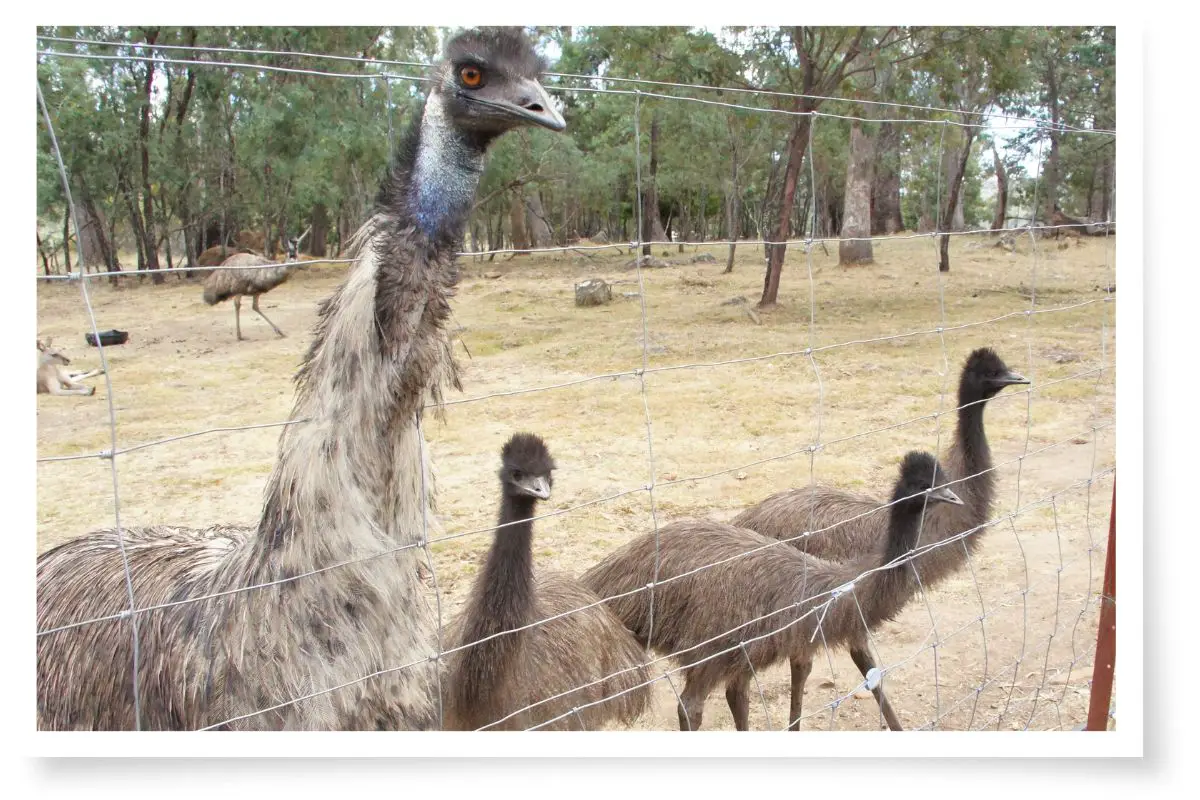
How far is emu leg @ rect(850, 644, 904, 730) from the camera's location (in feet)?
9.90

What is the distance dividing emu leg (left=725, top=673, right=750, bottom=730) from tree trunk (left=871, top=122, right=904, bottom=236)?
1023cm

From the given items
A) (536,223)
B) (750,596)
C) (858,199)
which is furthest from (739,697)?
(858,199)

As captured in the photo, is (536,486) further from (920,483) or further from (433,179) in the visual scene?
(920,483)

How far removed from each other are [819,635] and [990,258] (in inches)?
423

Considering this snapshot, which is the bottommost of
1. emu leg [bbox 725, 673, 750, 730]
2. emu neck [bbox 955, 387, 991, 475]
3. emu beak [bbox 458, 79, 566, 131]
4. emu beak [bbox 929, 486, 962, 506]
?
emu leg [bbox 725, 673, 750, 730]

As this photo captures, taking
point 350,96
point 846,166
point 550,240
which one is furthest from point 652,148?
point 350,96

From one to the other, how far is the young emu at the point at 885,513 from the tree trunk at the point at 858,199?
865 cm

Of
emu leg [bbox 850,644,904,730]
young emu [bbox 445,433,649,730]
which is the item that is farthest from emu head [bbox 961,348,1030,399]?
young emu [bbox 445,433,649,730]

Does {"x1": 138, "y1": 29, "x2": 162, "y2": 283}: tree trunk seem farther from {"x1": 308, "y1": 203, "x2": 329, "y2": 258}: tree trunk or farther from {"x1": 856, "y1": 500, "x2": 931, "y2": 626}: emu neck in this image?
{"x1": 856, "y1": 500, "x2": 931, "y2": 626}: emu neck

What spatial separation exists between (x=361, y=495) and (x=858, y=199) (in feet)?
37.4

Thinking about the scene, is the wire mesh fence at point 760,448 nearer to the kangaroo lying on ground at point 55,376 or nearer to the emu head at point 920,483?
the emu head at point 920,483

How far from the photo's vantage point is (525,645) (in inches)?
94.6

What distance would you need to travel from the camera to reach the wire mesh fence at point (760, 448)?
2660 millimetres
